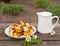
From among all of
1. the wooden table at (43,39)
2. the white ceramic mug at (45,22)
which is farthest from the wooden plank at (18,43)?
the white ceramic mug at (45,22)

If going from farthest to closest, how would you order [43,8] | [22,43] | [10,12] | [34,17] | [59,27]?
[43,8]
[10,12]
[34,17]
[59,27]
[22,43]

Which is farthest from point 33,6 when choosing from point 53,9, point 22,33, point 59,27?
point 22,33

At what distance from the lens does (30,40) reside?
118 centimetres

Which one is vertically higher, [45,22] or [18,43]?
[45,22]

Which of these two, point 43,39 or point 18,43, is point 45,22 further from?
point 18,43

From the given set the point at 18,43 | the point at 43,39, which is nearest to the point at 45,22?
the point at 43,39

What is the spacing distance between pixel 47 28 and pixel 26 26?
0.47 feet

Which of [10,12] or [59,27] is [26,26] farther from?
[10,12]

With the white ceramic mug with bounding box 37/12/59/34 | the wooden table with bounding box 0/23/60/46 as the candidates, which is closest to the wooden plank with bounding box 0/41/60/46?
→ the wooden table with bounding box 0/23/60/46

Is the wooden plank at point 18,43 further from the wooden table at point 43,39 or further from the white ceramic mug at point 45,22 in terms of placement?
the white ceramic mug at point 45,22

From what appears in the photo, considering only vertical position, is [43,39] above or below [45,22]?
below

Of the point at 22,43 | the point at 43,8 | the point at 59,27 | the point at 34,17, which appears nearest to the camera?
the point at 22,43

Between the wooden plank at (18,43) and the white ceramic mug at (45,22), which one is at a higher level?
the white ceramic mug at (45,22)

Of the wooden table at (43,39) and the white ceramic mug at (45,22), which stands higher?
the white ceramic mug at (45,22)
